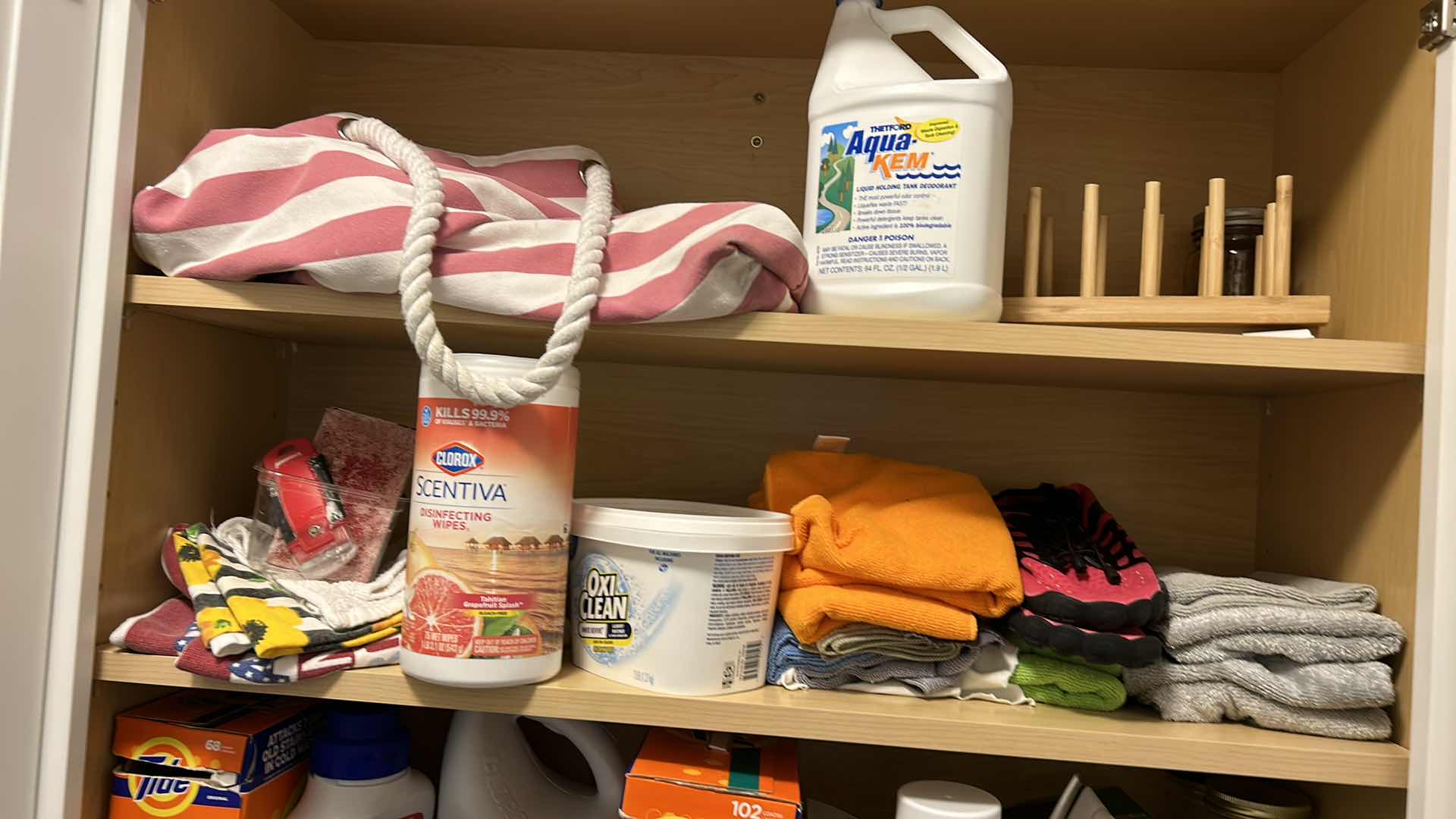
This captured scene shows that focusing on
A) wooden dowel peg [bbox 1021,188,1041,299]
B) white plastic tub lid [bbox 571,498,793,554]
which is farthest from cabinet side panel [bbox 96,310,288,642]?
wooden dowel peg [bbox 1021,188,1041,299]

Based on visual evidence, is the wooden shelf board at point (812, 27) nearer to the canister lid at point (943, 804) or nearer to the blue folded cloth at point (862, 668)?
the blue folded cloth at point (862, 668)

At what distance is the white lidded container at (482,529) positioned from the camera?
0.69 m

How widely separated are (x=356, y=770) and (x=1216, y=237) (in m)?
0.87

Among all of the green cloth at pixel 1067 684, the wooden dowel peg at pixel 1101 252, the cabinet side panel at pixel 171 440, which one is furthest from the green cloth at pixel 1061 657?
the cabinet side panel at pixel 171 440

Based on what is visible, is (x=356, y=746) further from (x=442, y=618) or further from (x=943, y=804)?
(x=943, y=804)

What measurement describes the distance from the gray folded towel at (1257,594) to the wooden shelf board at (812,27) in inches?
19.9

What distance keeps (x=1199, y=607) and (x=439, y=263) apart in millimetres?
651

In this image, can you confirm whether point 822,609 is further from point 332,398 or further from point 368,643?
point 332,398

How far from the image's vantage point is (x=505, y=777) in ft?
2.99

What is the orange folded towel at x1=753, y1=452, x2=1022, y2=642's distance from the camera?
75 cm

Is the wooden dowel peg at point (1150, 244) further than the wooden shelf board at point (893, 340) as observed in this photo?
Yes

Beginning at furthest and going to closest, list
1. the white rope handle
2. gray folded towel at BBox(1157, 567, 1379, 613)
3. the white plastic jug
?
the white plastic jug, gray folded towel at BBox(1157, 567, 1379, 613), the white rope handle

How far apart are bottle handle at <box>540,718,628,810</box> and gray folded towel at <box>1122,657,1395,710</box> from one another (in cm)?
44

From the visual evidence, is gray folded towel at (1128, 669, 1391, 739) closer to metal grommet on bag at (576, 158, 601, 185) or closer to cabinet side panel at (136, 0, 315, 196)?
metal grommet on bag at (576, 158, 601, 185)
